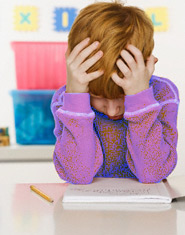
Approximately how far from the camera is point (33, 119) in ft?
5.64

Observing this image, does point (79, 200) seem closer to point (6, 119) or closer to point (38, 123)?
point (38, 123)

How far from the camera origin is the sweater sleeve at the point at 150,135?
806mm

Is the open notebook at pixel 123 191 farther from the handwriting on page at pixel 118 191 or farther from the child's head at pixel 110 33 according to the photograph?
the child's head at pixel 110 33

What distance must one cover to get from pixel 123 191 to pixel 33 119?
1.04m

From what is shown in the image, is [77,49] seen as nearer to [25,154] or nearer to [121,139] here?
[121,139]

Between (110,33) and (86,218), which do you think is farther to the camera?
(110,33)

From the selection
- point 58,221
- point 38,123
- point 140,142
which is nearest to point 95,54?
point 140,142

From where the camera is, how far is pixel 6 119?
1.90 m

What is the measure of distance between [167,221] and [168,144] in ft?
1.07

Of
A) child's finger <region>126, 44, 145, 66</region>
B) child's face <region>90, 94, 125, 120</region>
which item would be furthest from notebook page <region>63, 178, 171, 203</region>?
child's finger <region>126, 44, 145, 66</region>

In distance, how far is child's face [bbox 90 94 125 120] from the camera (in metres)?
0.84

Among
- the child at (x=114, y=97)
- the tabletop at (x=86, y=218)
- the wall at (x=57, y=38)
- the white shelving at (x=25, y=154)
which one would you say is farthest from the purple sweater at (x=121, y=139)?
the wall at (x=57, y=38)

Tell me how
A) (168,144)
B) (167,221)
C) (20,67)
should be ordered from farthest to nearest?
(20,67)
(168,144)
(167,221)

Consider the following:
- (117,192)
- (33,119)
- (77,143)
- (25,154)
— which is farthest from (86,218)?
(33,119)
